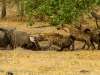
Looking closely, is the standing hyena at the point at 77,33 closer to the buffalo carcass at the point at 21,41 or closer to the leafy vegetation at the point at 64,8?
the leafy vegetation at the point at 64,8

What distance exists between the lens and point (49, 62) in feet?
39.8

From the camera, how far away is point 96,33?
15984 mm

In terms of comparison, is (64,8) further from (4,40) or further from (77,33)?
(4,40)

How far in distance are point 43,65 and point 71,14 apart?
5.61 meters

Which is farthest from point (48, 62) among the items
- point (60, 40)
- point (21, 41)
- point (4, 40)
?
point (4, 40)

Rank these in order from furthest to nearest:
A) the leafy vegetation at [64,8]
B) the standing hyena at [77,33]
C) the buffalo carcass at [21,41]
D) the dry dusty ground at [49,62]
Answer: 1. the leafy vegetation at [64,8]
2. the buffalo carcass at [21,41]
3. the standing hyena at [77,33]
4. the dry dusty ground at [49,62]

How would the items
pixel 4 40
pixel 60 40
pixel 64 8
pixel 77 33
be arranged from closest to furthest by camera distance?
pixel 77 33
pixel 60 40
pixel 4 40
pixel 64 8

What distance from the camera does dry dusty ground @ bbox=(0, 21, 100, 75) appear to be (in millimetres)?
10398

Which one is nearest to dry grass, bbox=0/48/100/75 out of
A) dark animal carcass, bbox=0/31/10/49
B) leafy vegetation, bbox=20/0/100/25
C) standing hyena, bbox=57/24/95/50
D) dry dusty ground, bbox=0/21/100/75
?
dry dusty ground, bbox=0/21/100/75

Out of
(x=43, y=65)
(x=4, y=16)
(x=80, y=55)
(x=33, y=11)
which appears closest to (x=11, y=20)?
(x=4, y=16)

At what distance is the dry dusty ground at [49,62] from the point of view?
10.4m

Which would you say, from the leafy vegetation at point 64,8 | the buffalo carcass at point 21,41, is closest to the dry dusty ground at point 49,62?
the buffalo carcass at point 21,41

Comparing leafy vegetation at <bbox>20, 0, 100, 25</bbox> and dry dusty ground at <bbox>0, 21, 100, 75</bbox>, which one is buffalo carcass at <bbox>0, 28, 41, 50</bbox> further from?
leafy vegetation at <bbox>20, 0, 100, 25</bbox>

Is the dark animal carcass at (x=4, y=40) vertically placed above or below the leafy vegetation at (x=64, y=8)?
below
